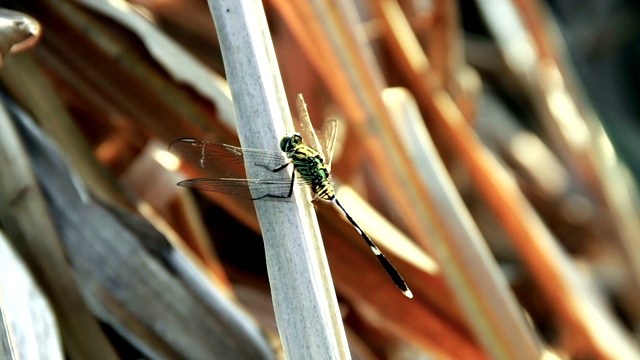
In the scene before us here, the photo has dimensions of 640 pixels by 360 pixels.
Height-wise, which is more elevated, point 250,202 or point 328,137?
point 328,137

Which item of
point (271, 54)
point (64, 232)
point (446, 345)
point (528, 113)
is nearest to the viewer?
point (271, 54)

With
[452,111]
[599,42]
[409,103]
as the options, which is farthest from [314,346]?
[599,42]

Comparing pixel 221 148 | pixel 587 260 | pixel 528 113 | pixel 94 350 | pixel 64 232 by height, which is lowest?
pixel 94 350

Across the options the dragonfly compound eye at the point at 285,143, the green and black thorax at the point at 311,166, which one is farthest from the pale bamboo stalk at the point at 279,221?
the green and black thorax at the point at 311,166

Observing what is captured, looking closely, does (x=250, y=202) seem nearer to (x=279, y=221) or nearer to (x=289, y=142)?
(x=289, y=142)

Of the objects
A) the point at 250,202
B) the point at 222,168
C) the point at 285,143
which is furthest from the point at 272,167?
the point at 250,202

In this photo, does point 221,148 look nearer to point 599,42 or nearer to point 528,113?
point 528,113

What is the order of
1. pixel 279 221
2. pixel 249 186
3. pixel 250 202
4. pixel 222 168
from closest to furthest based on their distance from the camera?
pixel 279 221 < pixel 249 186 < pixel 222 168 < pixel 250 202
